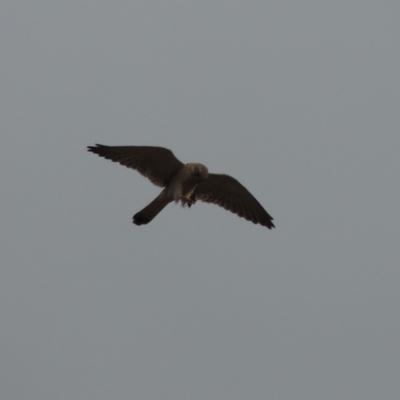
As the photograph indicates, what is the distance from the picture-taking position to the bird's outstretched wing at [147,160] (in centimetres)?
1673

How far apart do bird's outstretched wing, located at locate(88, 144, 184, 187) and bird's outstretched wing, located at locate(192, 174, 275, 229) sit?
0.60 m

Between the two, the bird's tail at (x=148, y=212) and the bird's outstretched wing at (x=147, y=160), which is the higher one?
the bird's outstretched wing at (x=147, y=160)

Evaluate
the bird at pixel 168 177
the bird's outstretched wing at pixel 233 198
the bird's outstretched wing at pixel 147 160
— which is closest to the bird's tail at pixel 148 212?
the bird at pixel 168 177

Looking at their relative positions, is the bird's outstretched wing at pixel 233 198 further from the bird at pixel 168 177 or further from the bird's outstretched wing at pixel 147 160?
the bird's outstretched wing at pixel 147 160

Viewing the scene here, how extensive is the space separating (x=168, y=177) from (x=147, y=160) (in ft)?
1.34

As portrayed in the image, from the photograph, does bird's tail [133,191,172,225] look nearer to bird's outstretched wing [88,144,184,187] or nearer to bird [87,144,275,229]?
bird [87,144,275,229]

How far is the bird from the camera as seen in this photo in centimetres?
1670

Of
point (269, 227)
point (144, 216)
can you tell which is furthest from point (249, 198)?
point (144, 216)

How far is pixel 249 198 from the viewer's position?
17672mm

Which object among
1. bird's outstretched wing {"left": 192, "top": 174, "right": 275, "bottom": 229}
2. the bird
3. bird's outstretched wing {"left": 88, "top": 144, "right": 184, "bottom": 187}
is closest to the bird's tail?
the bird

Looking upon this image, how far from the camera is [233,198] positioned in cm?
1775

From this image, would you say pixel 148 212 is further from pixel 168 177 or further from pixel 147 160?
pixel 147 160

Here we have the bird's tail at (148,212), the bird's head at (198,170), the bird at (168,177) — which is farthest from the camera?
the bird's tail at (148,212)

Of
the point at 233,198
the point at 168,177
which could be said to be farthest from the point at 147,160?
the point at 233,198
